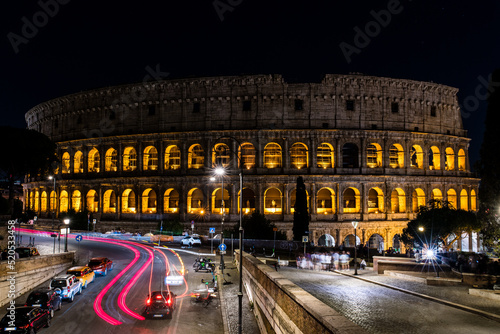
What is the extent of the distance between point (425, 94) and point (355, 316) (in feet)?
143

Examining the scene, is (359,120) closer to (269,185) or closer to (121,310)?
(269,185)

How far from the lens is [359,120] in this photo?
1825 inches

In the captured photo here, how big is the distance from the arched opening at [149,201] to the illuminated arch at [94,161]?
28.7 feet

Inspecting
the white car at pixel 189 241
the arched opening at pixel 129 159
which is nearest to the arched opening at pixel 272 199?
the white car at pixel 189 241

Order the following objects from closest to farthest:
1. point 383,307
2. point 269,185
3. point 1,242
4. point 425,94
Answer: point 383,307, point 1,242, point 269,185, point 425,94

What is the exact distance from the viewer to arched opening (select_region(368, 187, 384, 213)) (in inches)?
1833

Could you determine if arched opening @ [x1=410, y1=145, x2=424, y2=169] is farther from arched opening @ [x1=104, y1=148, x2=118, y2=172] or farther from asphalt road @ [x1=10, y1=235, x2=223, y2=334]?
arched opening @ [x1=104, y1=148, x2=118, y2=172]

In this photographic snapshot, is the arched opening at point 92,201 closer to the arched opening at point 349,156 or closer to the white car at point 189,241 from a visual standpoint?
the white car at point 189,241

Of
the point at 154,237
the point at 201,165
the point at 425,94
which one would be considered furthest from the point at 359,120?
the point at 154,237

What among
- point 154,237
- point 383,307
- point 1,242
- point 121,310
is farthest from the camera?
point 154,237

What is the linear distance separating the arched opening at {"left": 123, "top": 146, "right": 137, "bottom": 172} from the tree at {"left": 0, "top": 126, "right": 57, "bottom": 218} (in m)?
9.57

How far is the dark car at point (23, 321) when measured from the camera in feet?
44.8

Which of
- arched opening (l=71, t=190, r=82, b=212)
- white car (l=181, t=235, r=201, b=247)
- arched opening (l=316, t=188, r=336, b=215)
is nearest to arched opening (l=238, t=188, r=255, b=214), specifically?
arched opening (l=316, t=188, r=336, b=215)

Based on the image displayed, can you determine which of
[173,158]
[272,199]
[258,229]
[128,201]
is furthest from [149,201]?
[258,229]
